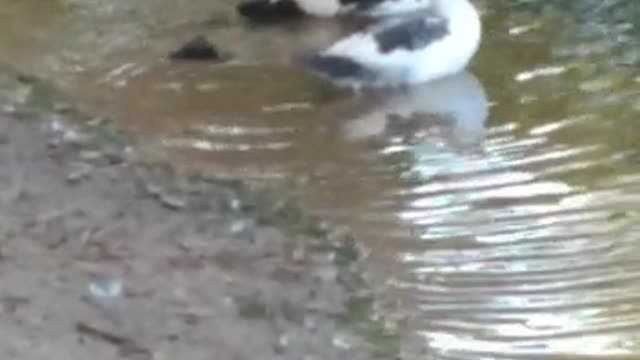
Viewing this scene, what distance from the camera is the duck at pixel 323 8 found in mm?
8617

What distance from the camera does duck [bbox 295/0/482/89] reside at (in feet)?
24.7

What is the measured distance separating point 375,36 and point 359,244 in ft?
6.70

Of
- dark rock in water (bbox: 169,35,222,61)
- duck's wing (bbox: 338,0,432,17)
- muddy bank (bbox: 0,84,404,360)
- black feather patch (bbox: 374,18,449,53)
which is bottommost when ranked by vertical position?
duck's wing (bbox: 338,0,432,17)

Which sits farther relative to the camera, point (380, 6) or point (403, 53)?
point (380, 6)

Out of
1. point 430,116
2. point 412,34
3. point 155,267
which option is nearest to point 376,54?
point 412,34

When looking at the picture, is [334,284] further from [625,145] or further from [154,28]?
[154,28]

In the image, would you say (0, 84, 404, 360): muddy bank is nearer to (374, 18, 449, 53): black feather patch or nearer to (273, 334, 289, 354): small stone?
(273, 334, 289, 354): small stone

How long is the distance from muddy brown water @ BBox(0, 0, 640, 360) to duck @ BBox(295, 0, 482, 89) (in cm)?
9

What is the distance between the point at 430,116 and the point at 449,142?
444mm

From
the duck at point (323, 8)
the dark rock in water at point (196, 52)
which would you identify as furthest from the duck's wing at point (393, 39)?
the duck at point (323, 8)

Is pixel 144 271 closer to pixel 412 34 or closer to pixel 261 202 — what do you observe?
pixel 261 202

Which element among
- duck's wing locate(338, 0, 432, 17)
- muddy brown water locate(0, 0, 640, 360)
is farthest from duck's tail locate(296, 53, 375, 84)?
duck's wing locate(338, 0, 432, 17)

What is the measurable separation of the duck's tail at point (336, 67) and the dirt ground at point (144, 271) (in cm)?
147

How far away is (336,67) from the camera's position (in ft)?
24.5
